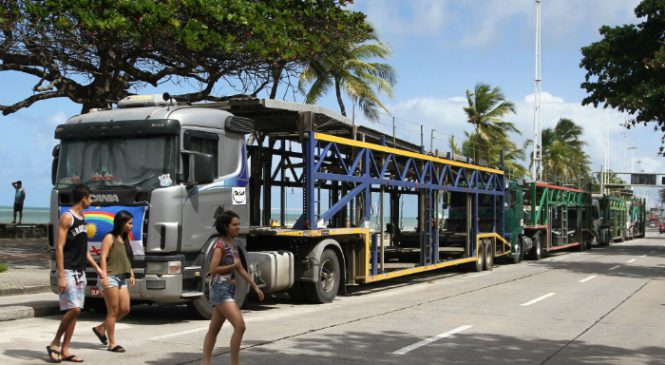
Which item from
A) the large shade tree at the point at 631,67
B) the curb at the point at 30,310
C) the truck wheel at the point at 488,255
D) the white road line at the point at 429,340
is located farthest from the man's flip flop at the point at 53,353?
the large shade tree at the point at 631,67

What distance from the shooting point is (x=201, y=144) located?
11.0m

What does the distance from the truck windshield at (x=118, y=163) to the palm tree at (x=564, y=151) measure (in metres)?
55.8

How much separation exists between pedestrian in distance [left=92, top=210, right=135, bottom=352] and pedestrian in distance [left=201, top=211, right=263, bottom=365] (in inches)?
80.7

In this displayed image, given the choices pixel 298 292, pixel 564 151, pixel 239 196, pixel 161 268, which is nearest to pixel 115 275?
pixel 161 268

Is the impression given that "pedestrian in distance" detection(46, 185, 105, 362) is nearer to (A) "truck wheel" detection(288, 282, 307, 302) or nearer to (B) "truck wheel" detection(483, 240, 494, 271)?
(A) "truck wheel" detection(288, 282, 307, 302)

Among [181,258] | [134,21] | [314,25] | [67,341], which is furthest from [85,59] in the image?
[67,341]

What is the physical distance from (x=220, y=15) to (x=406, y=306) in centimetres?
925

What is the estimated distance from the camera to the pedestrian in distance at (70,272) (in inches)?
299

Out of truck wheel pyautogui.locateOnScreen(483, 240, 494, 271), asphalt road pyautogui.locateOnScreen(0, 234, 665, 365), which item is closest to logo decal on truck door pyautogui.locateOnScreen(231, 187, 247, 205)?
asphalt road pyautogui.locateOnScreen(0, 234, 665, 365)

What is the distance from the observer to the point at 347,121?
14.4 metres

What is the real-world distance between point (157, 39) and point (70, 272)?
12.3 m

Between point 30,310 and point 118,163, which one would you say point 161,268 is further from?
point 30,310

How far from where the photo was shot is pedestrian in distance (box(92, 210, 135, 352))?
8.30 metres

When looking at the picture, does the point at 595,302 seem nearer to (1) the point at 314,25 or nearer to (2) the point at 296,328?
(2) the point at 296,328
